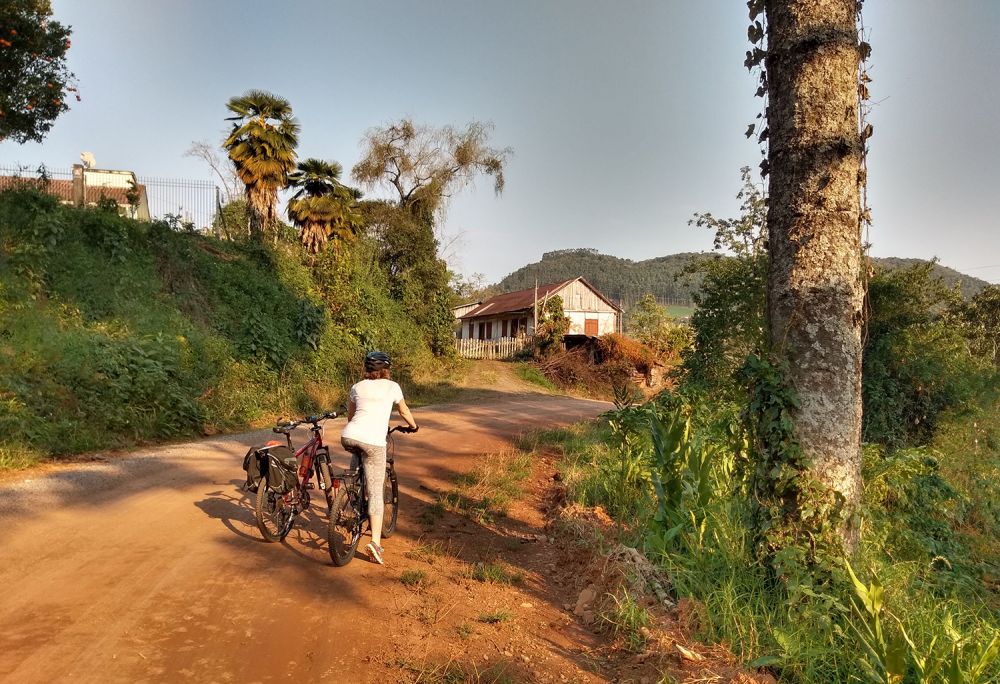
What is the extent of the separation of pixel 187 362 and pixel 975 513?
14816 mm

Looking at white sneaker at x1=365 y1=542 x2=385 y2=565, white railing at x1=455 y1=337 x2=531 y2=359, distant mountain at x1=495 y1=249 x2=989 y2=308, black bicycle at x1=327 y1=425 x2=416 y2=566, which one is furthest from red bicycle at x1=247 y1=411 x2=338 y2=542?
distant mountain at x1=495 y1=249 x2=989 y2=308

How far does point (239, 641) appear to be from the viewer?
3766mm

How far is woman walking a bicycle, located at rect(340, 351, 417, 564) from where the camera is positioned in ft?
17.6

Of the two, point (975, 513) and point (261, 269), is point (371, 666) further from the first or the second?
point (261, 269)

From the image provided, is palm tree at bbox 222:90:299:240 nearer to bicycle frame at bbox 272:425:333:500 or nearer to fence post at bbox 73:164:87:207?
fence post at bbox 73:164:87:207

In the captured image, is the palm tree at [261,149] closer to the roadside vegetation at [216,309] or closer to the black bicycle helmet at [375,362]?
the roadside vegetation at [216,309]

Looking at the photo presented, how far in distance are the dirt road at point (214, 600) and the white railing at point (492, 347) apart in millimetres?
30069

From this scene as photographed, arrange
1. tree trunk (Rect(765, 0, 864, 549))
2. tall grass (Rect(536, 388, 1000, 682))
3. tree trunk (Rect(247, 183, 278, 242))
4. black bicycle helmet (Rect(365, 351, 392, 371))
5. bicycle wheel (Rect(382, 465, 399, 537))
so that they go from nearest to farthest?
1. tall grass (Rect(536, 388, 1000, 682))
2. tree trunk (Rect(765, 0, 864, 549))
3. black bicycle helmet (Rect(365, 351, 392, 371))
4. bicycle wheel (Rect(382, 465, 399, 537))
5. tree trunk (Rect(247, 183, 278, 242))

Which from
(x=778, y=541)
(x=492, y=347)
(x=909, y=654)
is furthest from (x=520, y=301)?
(x=909, y=654)

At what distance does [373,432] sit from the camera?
538cm

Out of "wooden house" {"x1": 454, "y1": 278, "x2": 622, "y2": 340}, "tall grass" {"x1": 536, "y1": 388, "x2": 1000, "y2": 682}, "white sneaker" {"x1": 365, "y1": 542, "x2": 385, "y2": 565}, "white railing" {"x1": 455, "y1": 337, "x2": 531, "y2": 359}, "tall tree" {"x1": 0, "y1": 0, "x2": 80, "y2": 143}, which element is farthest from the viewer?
"wooden house" {"x1": 454, "y1": 278, "x2": 622, "y2": 340}

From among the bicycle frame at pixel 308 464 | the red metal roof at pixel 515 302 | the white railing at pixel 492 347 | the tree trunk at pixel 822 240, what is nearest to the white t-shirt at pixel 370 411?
the bicycle frame at pixel 308 464

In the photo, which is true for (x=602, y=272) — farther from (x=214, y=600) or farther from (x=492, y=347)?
(x=214, y=600)

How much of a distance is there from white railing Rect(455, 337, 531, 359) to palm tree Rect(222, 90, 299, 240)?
17.0 meters
